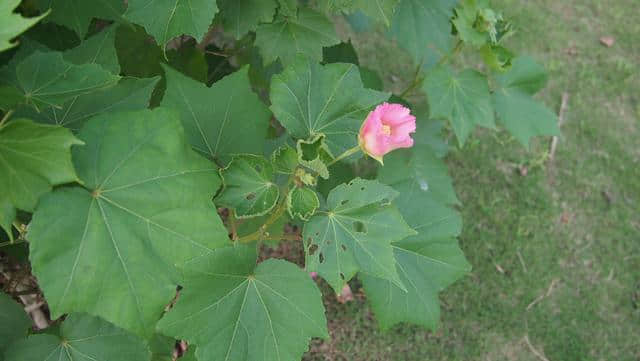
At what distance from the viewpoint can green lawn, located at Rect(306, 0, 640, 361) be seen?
270cm

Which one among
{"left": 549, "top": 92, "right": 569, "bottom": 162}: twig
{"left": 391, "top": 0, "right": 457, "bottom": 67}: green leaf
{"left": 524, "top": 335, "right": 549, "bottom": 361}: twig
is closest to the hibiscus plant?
{"left": 391, "top": 0, "right": 457, "bottom": 67}: green leaf

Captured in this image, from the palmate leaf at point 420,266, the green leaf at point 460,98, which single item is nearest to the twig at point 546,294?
the green leaf at point 460,98

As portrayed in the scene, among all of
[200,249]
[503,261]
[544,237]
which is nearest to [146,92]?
[200,249]

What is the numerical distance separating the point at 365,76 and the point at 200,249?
1.15 meters

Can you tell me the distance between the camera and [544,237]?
312 cm

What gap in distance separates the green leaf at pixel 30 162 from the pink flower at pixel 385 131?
0.57 meters

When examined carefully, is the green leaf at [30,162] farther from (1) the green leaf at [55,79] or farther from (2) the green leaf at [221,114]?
(2) the green leaf at [221,114]

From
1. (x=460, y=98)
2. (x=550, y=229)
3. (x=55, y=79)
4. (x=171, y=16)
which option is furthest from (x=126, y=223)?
(x=550, y=229)

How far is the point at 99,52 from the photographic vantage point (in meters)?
1.50

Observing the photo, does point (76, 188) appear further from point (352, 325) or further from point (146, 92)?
point (352, 325)

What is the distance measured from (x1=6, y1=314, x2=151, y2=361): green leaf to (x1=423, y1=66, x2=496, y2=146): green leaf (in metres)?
1.33

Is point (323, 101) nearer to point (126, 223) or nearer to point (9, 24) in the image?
point (126, 223)

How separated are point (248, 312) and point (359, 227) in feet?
1.09

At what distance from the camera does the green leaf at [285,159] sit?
1.28 m
